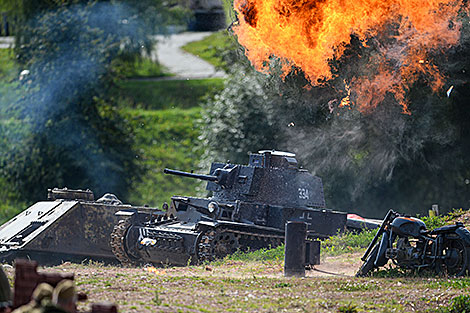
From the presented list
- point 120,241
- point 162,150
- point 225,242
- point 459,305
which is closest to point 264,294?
point 459,305

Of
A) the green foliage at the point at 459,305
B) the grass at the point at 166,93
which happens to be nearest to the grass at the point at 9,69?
the grass at the point at 166,93

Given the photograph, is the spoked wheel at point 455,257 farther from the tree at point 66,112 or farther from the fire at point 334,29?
the tree at point 66,112

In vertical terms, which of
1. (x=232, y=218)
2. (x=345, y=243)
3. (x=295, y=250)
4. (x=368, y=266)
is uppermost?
(x=295, y=250)

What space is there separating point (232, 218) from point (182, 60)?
31405mm

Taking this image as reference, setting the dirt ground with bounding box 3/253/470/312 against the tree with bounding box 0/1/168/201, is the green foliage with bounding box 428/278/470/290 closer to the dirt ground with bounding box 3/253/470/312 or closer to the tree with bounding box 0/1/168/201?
the dirt ground with bounding box 3/253/470/312

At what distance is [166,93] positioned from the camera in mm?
41562

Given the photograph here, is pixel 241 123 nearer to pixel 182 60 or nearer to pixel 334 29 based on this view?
pixel 334 29

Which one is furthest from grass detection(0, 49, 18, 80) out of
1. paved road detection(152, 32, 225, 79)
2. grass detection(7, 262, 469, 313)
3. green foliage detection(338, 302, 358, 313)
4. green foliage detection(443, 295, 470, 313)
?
green foliage detection(443, 295, 470, 313)

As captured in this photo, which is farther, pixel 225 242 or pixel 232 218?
pixel 232 218

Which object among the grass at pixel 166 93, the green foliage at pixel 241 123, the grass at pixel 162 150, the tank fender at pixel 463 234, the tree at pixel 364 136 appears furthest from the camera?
the grass at pixel 166 93

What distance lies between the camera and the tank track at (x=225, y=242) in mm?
17219

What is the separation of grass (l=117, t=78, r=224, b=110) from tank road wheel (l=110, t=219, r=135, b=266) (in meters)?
21.6

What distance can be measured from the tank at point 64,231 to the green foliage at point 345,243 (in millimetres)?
4568

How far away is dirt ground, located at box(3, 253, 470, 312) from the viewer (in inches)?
428
